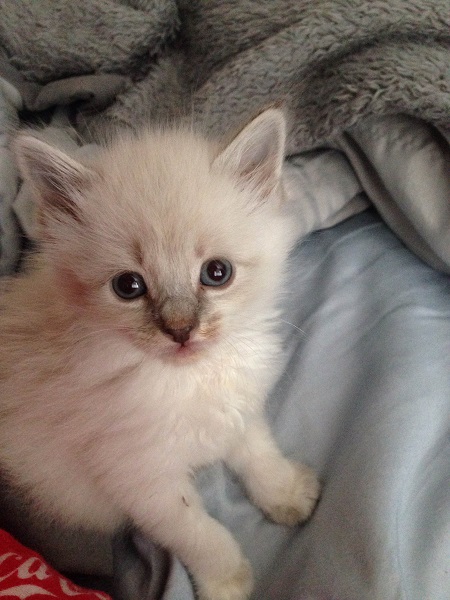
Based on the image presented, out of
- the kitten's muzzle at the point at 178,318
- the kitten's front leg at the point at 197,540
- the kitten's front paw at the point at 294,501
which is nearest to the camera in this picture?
the kitten's muzzle at the point at 178,318

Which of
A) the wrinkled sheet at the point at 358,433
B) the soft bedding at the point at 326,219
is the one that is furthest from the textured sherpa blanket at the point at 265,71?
the wrinkled sheet at the point at 358,433

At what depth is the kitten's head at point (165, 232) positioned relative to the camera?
2.69ft

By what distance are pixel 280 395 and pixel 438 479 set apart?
1.28ft

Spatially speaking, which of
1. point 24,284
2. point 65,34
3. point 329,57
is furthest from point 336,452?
point 65,34

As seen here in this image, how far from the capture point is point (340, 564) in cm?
93

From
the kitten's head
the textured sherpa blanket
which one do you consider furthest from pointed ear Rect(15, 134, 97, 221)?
the textured sherpa blanket

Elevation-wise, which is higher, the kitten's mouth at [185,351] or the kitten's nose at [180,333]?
the kitten's nose at [180,333]

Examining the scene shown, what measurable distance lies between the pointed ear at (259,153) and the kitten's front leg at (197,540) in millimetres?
580

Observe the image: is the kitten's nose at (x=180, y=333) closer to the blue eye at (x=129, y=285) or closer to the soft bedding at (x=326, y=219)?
the blue eye at (x=129, y=285)

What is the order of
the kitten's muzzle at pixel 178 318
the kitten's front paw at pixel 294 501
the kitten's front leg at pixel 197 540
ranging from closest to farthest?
the kitten's muzzle at pixel 178 318 → the kitten's front leg at pixel 197 540 → the kitten's front paw at pixel 294 501

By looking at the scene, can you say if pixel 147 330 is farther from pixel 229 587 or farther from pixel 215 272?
pixel 229 587

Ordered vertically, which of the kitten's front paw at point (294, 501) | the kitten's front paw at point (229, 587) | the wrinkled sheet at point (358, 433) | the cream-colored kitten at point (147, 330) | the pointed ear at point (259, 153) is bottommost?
the kitten's front paw at point (229, 587)

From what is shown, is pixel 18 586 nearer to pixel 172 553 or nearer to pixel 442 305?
pixel 172 553

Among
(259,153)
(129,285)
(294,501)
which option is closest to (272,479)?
(294,501)
